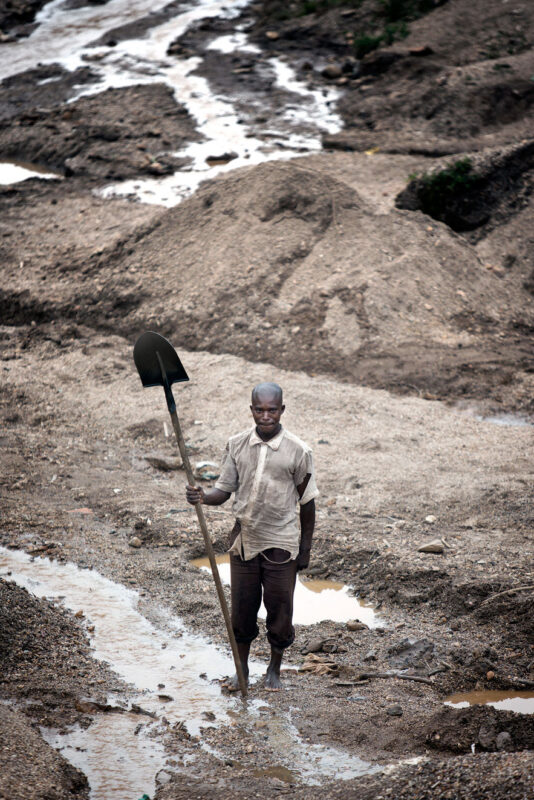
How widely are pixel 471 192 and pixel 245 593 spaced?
10611 millimetres

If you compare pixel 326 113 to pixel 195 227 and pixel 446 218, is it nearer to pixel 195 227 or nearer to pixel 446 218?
pixel 446 218

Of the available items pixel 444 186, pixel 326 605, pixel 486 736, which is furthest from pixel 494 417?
pixel 486 736

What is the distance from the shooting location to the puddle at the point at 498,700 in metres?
4.22

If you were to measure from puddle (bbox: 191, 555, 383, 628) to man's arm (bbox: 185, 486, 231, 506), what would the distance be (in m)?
1.65

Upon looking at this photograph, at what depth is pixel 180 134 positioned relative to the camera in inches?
642

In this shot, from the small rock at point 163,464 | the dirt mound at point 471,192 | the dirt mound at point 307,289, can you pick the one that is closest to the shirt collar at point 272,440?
the small rock at point 163,464

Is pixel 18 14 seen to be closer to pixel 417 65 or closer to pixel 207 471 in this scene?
pixel 417 65

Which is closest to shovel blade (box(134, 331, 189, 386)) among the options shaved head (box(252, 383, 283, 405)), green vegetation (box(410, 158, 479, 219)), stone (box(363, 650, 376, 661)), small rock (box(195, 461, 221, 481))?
shaved head (box(252, 383, 283, 405))

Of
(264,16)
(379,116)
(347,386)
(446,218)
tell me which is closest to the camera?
(347,386)

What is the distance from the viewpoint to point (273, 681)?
14.0 ft

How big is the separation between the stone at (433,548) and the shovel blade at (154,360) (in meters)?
2.57

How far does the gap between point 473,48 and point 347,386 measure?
12.3m

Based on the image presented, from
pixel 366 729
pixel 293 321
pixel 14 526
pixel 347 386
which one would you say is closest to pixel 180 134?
pixel 293 321

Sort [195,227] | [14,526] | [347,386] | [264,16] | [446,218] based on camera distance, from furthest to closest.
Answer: [264,16] → [446,218] → [195,227] → [347,386] → [14,526]
